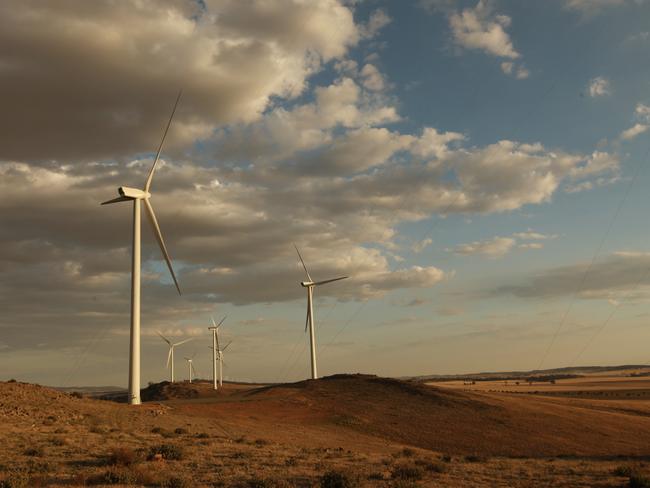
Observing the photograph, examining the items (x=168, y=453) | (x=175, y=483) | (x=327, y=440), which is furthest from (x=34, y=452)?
(x=327, y=440)

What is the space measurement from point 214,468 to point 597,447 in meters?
37.8

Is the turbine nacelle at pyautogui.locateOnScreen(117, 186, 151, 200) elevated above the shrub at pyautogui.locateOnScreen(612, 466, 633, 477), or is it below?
above

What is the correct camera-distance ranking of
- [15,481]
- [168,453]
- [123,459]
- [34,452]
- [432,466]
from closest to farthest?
[15,481]
[123,459]
[34,452]
[168,453]
[432,466]

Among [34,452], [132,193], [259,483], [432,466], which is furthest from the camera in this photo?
[132,193]

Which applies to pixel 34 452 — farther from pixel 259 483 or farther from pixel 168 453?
pixel 259 483

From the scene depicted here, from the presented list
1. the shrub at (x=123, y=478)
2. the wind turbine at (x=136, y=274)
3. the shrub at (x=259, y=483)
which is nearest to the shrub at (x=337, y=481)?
the shrub at (x=259, y=483)

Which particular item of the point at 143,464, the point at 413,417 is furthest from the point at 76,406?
the point at 413,417

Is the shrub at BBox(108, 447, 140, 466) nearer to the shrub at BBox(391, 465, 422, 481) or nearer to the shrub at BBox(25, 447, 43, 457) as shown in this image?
the shrub at BBox(25, 447, 43, 457)

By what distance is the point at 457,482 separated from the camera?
2653 cm

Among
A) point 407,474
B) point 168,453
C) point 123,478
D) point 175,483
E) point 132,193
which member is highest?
point 132,193

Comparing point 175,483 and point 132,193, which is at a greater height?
point 132,193

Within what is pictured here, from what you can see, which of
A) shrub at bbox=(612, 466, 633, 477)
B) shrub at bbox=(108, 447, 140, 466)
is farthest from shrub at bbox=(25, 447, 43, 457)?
shrub at bbox=(612, 466, 633, 477)

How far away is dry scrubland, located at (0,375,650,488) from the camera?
25859 millimetres

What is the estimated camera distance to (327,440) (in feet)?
153
